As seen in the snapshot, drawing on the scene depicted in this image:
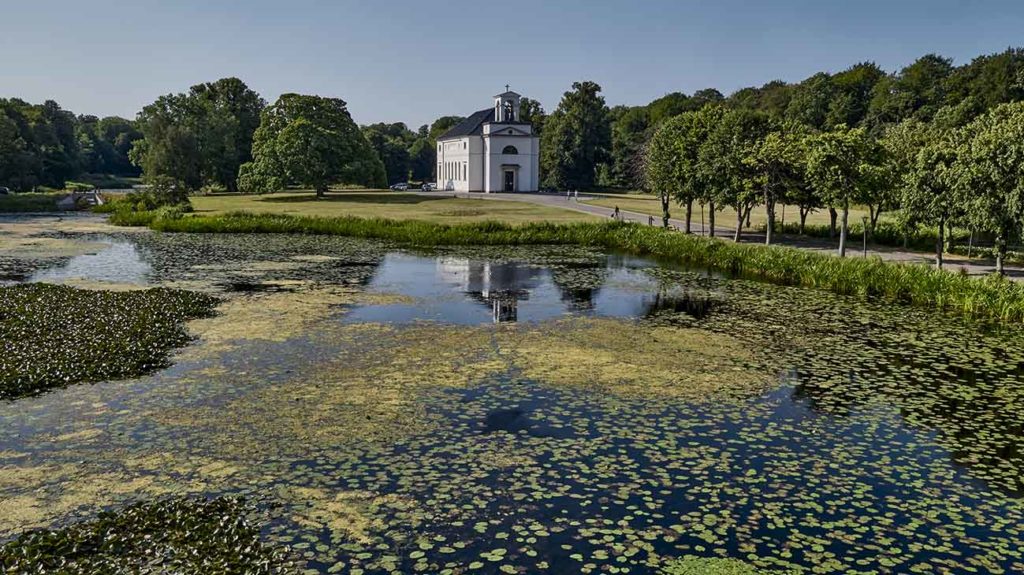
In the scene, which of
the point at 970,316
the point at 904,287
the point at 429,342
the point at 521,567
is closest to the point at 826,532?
the point at 521,567

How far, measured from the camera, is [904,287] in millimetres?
26406

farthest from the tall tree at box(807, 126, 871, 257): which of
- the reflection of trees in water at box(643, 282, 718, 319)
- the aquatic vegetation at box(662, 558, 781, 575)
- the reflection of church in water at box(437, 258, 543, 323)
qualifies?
the aquatic vegetation at box(662, 558, 781, 575)

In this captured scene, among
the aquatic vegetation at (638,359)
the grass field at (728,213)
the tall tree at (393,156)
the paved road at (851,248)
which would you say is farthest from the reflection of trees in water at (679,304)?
the tall tree at (393,156)

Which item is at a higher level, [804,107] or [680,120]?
[804,107]

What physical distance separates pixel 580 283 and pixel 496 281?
138 inches

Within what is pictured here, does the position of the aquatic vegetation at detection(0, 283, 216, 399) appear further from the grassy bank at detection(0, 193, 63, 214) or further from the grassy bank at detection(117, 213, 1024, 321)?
the grassy bank at detection(0, 193, 63, 214)

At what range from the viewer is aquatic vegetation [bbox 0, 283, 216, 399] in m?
14.8

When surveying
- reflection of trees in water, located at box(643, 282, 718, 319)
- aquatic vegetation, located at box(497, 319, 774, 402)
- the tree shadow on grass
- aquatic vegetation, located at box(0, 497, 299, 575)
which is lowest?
aquatic vegetation, located at box(0, 497, 299, 575)

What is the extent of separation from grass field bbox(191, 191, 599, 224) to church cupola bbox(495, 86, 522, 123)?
18.3 metres

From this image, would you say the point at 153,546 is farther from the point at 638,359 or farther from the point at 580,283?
the point at 580,283

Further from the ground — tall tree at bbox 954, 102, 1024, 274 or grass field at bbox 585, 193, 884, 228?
tall tree at bbox 954, 102, 1024, 274

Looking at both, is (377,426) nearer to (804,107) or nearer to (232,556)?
(232,556)

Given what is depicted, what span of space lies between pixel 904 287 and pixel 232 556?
25.4m

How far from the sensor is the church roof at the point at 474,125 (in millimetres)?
97188
